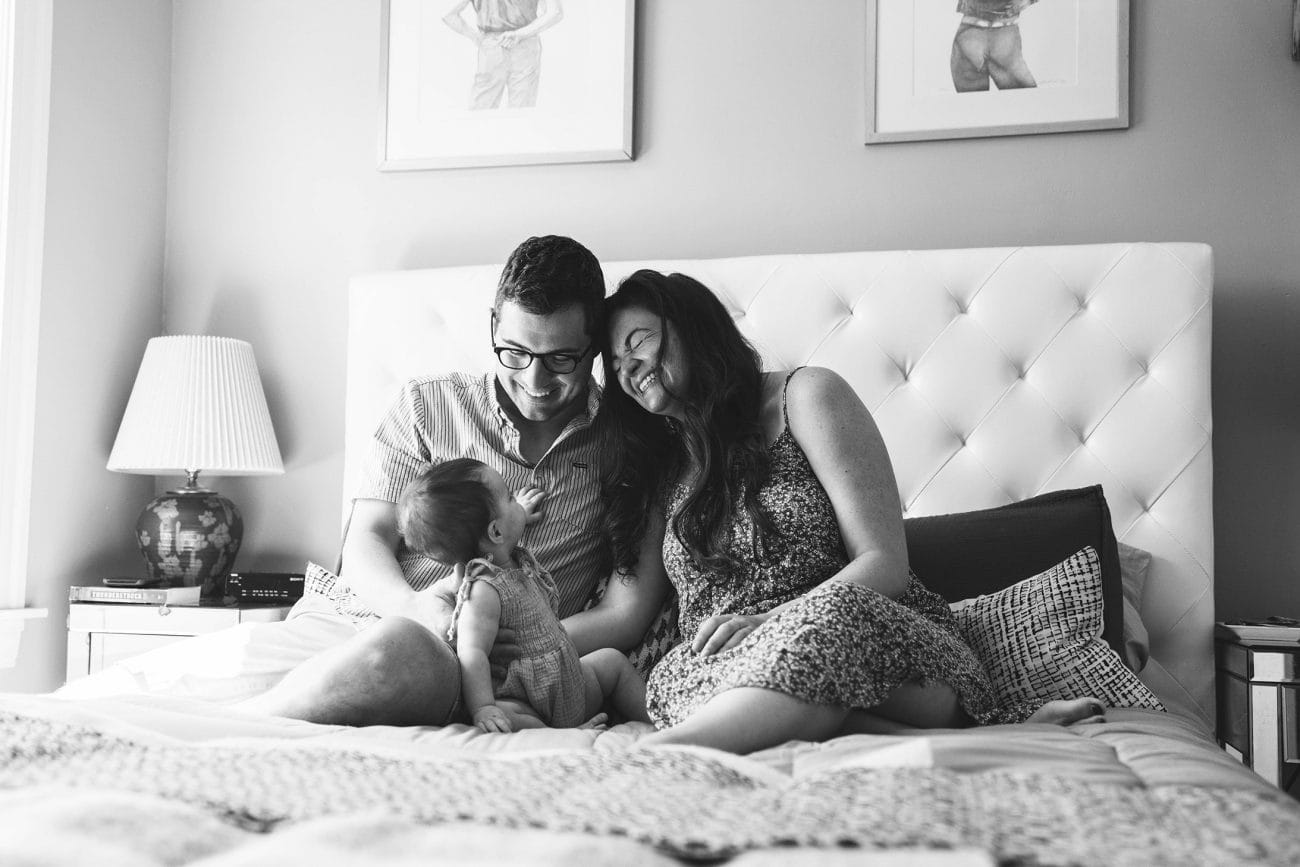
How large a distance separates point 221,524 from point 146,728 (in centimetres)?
160

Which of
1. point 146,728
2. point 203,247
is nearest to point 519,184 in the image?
point 203,247

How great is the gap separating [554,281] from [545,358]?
0.44 feet

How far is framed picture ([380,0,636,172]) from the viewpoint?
2730mm

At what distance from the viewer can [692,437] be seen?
177 cm

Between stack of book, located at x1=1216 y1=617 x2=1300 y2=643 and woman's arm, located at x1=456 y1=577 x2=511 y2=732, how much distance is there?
142cm

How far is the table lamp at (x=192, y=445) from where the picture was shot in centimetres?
264

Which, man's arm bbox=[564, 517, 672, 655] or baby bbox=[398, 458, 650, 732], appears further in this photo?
man's arm bbox=[564, 517, 672, 655]

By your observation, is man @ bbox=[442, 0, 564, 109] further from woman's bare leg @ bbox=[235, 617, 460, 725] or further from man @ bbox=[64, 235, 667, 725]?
woman's bare leg @ bbox=[235, 617, 460, 725]

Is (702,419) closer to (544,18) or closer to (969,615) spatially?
(969,615)

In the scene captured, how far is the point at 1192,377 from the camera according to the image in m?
2.25

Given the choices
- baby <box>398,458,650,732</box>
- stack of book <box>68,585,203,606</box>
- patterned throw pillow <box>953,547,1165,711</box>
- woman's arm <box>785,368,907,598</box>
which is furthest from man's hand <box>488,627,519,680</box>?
stack of book <box>68,585,203,606</box>

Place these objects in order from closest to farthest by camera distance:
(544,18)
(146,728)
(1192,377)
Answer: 1. (146,728)
2. (1192,377)
3. (544,18)

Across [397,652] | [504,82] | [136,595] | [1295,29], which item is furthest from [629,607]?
[1295,29]

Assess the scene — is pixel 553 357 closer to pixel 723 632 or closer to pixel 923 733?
pixel 723 632
